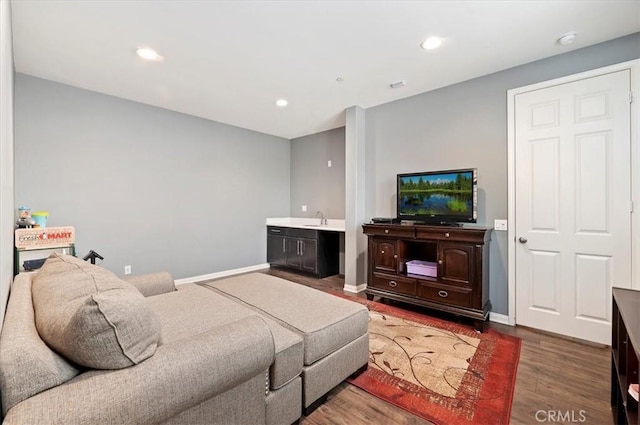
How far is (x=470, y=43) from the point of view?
2.50 metres

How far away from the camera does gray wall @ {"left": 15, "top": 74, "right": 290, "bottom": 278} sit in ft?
10.4

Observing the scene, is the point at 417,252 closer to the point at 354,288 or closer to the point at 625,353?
the point at 354,288

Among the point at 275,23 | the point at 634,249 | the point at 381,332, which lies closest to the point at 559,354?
the point at 634,249

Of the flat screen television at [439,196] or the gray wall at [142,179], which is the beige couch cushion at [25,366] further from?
the flat screen television at [439,196]

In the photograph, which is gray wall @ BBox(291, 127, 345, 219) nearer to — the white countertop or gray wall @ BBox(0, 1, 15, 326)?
the white countertop

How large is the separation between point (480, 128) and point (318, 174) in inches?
116

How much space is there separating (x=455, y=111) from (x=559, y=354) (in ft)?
8.57

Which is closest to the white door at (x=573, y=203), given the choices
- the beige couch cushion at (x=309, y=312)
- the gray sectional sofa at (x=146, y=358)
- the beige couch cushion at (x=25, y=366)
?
the beige couch cushion at (x=309, y=312)

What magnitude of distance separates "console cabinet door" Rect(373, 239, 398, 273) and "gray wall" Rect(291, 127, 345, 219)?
1.70 m

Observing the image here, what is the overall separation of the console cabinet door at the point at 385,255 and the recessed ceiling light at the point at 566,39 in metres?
2.39

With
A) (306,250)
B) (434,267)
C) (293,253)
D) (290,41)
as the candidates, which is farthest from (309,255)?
(290,41)

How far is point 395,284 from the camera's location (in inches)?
131

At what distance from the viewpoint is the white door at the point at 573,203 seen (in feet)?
7.91

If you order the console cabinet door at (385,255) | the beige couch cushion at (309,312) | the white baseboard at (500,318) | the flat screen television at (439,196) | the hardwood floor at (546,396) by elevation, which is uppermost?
the flat screen television at (439,196)
